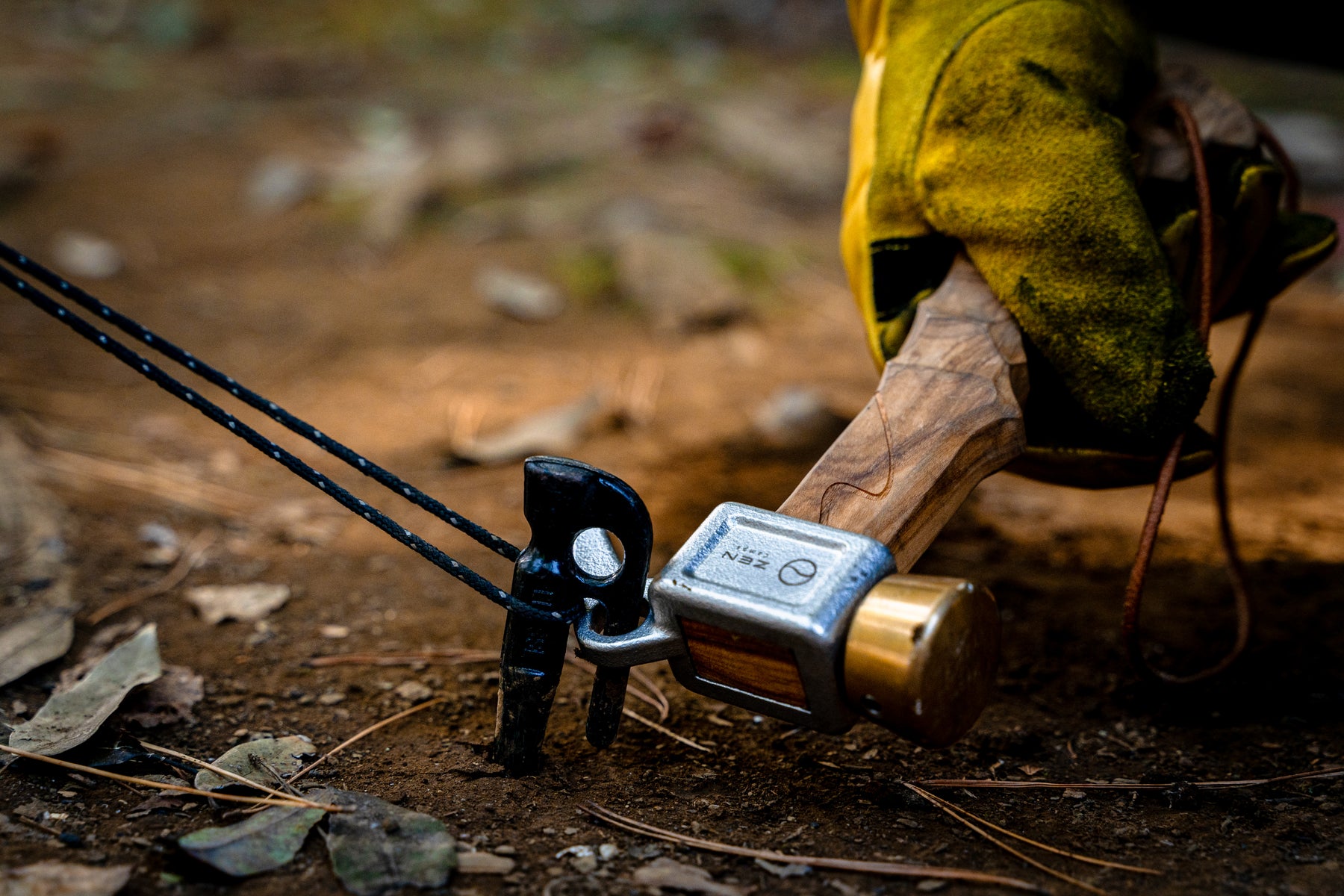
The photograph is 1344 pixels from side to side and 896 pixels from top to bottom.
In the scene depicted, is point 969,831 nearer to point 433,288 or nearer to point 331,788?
point 331,788

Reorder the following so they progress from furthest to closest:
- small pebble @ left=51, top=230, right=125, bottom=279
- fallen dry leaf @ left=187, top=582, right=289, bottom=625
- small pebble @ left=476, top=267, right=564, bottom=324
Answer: small pebble @ left=51, top=230, right=125, bottom=279
small pebble @ left=476, top=267, right=564, bottom=324
fallen dry leaf @ left=187, top=582, right=289, bottom=625

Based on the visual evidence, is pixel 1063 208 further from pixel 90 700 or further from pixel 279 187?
pixel 279 187

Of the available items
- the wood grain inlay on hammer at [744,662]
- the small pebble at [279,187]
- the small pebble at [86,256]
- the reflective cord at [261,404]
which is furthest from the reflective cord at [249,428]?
the small pebble at [279,187]

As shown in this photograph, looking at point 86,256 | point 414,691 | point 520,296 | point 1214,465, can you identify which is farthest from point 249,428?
point 86,256

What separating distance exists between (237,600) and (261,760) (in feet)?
1.77

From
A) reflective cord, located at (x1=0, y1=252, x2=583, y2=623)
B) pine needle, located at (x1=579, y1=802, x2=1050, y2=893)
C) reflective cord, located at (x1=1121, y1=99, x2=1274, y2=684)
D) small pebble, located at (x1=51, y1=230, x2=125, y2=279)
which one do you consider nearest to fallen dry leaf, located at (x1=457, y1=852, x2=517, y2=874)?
pine needle, located at (x1=579, y1=802, x2=1050, y2=893)

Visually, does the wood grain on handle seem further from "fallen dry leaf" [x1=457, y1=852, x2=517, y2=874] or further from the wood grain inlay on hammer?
"fallen dry leaf" [x1=457, y1=852, x2=517, y2=874]

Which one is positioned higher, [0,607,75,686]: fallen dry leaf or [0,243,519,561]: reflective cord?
[0,243,519,561]: reflective cord

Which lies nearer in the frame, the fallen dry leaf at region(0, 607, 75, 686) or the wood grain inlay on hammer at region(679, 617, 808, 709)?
the wood grain inlay on hammer at region(679, 617, 808, 709)

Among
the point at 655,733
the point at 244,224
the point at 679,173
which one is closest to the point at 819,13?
the point at 679,173

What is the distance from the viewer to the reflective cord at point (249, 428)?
103 cm

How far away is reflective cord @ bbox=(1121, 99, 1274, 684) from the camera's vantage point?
1150mm

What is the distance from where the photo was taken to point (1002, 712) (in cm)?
133

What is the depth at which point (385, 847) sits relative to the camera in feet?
3.09
